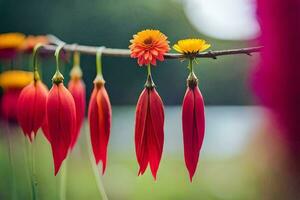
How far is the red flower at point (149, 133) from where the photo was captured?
262mm

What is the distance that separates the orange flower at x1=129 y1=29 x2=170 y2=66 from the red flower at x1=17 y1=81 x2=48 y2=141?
8 cm

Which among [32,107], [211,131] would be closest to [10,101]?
[32,107]

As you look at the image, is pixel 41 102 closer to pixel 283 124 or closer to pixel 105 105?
pixel 105 105

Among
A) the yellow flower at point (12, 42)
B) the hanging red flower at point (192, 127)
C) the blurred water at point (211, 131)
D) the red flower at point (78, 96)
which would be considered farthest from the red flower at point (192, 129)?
the blurred water at point (211, 131)

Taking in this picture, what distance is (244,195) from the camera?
93 centimetres

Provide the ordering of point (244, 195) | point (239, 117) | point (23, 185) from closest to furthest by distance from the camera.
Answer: point (23, 185)
point (244, 195)
point (239, 117)

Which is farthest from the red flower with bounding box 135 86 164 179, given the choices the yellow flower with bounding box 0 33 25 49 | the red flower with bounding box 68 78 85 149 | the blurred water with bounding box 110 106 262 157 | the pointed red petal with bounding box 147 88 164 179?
the blurred water with bounding box 110 106 262 157

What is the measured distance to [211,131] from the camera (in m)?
1.78

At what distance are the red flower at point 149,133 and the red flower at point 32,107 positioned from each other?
0.08 m

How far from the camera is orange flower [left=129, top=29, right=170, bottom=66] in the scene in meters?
0.26

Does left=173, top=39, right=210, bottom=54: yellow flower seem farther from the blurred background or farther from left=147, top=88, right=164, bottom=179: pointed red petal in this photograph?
the blurred background

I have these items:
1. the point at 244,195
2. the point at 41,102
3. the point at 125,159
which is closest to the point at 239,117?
the point at 125,159

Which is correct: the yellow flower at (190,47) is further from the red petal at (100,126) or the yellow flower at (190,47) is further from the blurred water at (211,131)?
the blurred water at (211,131)

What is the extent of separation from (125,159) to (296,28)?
1232 mm
